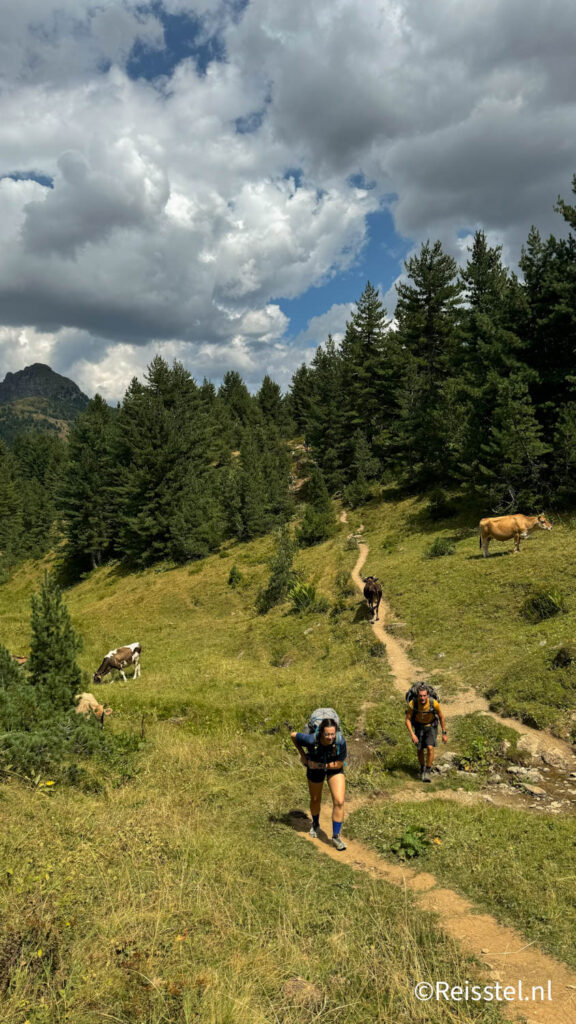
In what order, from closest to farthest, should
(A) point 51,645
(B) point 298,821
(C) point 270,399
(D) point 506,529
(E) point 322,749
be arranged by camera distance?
(E) point 322,749 < (B) point 298,821 < (A) point 51,645 < (D) point 506,529 < (C) point 270,399

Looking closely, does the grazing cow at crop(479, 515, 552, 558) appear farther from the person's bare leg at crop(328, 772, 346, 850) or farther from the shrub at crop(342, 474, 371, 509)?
the shrub at crop(342, 474, 371, 509)

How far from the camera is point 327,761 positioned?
22.9 ft

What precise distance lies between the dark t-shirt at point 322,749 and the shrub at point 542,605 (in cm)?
970

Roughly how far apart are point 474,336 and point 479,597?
77.6ft

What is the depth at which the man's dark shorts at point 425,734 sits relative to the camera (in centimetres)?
880

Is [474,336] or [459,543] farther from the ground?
[474,336]

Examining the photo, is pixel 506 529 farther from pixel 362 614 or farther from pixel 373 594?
pixel 362 614

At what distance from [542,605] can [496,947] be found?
11.3 metres

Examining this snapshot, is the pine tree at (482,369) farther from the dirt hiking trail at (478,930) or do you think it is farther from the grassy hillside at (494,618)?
the dirt hiking trail at (478,930)

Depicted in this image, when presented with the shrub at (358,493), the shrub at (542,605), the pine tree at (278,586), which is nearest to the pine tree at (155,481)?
the shrub at (358,493)

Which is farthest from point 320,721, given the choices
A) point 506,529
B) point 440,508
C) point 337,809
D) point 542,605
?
point 440,508

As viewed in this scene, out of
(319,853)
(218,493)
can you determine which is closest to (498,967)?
(319,853)

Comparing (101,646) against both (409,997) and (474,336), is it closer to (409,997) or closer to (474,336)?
(409,997)

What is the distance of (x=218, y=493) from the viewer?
1857 inches
